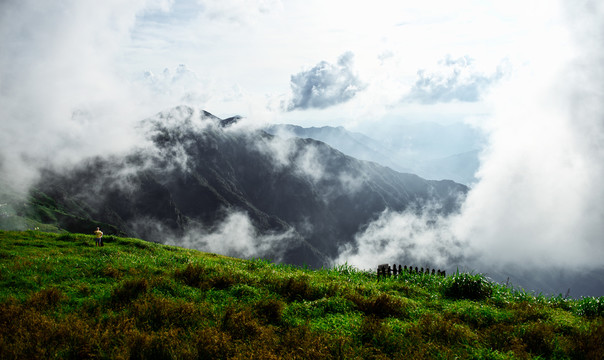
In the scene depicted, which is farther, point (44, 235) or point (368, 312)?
point (44, 235)

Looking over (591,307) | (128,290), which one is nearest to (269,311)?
(128,290)

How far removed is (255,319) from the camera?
9.33 m

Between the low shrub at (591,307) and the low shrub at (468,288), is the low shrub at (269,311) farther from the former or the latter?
the low shrub at (591,307)

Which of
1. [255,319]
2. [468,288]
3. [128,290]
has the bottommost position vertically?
[255,319]

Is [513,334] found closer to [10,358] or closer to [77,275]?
[10,358]

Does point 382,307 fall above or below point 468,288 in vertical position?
below

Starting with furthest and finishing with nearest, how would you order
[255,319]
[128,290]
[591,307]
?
[591,307]
[128,290]
[255,319]

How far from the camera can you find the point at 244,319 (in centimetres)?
906

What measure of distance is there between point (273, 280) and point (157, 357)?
6.71 metres

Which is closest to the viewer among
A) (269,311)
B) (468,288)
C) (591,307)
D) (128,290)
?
(269,311)

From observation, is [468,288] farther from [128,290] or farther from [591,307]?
[128,290]

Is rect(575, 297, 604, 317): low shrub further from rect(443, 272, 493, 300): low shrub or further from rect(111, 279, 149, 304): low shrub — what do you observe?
rect(111, 279, 149, 304): low shrub

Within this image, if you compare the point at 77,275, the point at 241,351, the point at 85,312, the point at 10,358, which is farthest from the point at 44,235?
the point at 241,351

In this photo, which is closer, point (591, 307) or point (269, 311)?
point (269, 311)
